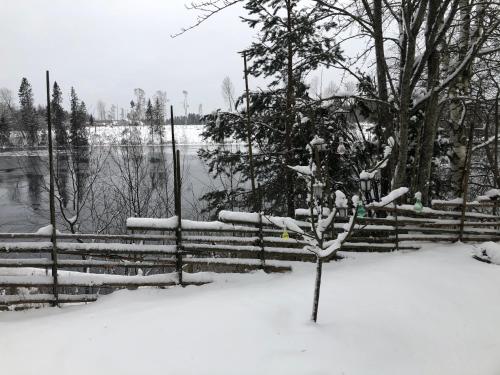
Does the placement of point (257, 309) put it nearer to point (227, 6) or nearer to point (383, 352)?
point (383, 352)

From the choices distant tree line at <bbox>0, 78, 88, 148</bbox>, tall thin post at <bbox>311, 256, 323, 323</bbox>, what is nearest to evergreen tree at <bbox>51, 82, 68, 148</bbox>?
distant tree line at <bbox>0, 78, 88, 148</bbox>

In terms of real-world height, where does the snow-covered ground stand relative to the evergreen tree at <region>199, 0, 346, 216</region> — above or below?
below

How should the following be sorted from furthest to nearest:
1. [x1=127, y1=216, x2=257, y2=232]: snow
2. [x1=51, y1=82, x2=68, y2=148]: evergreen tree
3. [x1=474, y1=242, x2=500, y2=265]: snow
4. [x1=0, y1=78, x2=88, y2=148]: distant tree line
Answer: [x1=0, y1=78, x2=88, y2=148]: distant tree line < [x1=51, y1=82, x2=68, y2=148]: evergreen tree < [x1=474, y1=242, x2=500, y2=265]: snow < [x1=127, y1=216, x2=257, y2=232]: snow

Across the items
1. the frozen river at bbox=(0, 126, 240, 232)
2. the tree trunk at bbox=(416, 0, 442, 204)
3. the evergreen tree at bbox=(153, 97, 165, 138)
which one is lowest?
the frozen river at bbox=(0, 126, 240, 232)

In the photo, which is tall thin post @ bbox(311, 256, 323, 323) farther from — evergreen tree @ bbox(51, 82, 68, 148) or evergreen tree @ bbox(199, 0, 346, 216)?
evergreen tree @ bbox(51, 82, 68, 148)

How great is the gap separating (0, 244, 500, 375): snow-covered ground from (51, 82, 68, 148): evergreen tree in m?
13.6

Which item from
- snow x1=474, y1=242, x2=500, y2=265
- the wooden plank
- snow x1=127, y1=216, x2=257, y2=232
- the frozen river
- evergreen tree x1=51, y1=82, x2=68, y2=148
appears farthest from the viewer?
the frozen river

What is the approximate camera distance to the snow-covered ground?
3541 mm

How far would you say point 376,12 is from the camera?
855 cm

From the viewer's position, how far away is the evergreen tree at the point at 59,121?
17.7m

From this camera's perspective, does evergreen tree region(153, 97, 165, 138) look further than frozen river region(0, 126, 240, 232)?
Yes

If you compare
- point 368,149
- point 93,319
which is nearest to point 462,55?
point 368,149

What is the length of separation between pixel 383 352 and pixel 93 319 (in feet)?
10.8

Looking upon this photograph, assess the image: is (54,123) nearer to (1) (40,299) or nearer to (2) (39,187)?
(2) (39,187)
